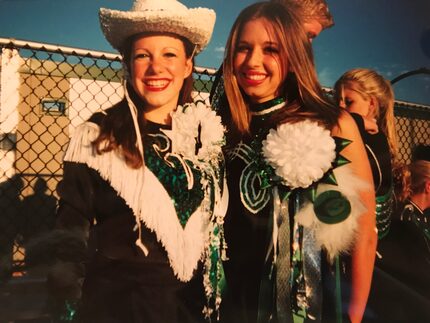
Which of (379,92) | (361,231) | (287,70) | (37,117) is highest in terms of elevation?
(37,117)

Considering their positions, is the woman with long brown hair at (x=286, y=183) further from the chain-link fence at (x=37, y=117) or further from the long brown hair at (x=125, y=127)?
the chain-link fence at (x=37, y=117)

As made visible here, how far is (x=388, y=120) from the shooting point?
146 cm

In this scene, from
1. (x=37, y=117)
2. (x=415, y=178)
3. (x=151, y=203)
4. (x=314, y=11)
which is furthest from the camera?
(x=415, y=178)

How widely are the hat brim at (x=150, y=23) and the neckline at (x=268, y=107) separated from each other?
0.87 feet

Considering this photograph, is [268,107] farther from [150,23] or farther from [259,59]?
[150,23]

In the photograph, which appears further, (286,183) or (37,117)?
(286,183)

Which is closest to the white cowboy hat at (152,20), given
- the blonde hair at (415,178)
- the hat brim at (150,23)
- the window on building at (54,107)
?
the hat brim at (150,23)

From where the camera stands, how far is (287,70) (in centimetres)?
133

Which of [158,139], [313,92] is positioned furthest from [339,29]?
[158,139]

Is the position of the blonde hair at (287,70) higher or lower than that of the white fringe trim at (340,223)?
higher

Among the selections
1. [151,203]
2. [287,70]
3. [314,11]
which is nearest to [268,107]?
[287,70]

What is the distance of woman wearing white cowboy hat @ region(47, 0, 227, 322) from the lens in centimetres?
123

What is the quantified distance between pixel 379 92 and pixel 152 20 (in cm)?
77

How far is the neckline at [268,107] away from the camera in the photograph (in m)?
1.34
